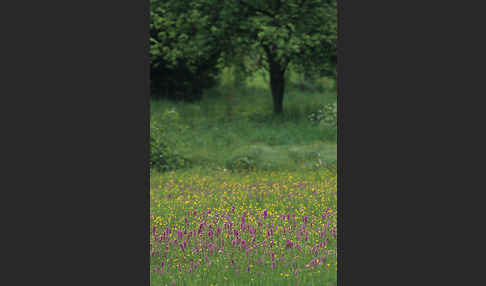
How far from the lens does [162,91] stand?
2414 centimetres

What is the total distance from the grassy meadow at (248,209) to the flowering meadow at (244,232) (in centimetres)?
1

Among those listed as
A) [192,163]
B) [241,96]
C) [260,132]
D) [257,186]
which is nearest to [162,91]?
[241,96]

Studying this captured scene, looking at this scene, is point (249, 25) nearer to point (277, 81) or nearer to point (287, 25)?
point (287, 25)

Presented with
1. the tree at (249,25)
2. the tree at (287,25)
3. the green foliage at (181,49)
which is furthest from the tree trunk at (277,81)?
the green foliage at (181,49)

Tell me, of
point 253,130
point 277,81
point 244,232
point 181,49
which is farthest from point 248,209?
point 277,81

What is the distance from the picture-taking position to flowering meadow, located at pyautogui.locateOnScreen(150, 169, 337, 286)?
5.38 meters

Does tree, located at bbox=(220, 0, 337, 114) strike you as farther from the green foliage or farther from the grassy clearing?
the grassy clearing

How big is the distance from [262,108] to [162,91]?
494 cm

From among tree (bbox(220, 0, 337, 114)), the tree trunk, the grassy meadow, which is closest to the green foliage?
tree (bbox(220, 0, 337, 114))

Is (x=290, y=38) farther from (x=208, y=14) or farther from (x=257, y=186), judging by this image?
(x=257, y=186)

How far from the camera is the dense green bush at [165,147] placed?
12.4m

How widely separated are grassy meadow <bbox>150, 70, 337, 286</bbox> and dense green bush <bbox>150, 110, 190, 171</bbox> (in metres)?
0.19

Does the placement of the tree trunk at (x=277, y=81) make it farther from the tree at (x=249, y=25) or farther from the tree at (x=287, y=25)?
the tree at (x=249, y=25)

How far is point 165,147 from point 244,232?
21.0ft
